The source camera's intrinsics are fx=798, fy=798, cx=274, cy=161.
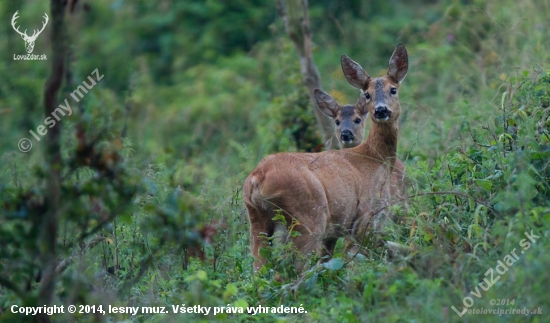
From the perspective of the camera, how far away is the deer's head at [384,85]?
7254 millimetres

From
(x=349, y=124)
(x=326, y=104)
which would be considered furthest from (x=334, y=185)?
(x=326, y=104)

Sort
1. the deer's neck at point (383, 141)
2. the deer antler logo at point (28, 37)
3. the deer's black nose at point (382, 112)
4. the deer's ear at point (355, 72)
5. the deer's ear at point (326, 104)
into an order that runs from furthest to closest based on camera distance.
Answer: the deer antler logo at point (28, 37)
the deer's ear at point (326, 104)
the deer's ear at point (355, 72)
the deer's neck at point (383, 141)
the deer's black nose at point (382, 112)

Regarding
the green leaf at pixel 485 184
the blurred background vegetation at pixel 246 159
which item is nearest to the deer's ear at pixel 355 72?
the blurred background vegetation at pixel 246 159

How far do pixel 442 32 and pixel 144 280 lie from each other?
297 inches

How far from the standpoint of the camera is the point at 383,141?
294 inches

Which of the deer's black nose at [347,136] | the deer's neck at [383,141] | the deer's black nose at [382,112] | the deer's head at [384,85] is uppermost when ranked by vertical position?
the deer's head at [384,85]

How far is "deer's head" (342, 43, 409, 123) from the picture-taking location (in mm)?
7254

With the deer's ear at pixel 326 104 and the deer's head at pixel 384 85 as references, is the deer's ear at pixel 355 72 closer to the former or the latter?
the deer's head at pixel 384 85

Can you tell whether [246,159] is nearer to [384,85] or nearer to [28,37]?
[384,85]

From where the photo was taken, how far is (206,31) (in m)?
15.4

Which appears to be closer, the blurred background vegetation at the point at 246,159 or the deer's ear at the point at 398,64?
the blurred background vegetation at the point at 246,159

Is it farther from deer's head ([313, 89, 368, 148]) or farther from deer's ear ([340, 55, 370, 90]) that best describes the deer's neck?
deer's head ([313, 89, 368, 148])

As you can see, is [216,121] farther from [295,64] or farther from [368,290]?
A: [368,290]

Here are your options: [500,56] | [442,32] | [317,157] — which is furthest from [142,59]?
[317,157]
